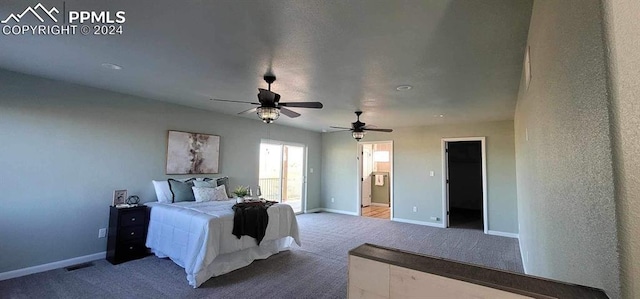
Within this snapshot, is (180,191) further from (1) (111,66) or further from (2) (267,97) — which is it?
(2) (267,97)

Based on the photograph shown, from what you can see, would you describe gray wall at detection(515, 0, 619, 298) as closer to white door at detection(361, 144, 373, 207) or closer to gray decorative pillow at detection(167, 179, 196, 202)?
gray decorative pillow at detection(167, 179, 196, 202)

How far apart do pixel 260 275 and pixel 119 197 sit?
2.49 meters

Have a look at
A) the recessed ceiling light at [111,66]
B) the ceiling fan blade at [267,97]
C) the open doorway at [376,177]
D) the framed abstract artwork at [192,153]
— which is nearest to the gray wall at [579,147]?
the ceiling fan blade at [267,97]

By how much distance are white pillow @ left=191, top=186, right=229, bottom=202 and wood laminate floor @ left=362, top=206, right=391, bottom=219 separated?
4.33 m

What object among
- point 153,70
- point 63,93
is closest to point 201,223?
point 153,70

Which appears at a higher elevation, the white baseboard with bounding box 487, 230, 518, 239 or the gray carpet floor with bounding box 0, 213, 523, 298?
the white baseboard with bounding box 487, 230, 518, 239

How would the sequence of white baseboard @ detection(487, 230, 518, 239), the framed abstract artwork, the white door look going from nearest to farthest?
1. the framed abstract artwork
2. white baseboard @ detection(487, 230, 518, 239)
3. the white door

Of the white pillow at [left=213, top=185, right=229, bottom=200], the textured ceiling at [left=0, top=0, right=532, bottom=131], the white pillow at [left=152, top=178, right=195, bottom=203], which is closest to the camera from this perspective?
the textured ceiling at [left=0, top=0, right=532, bottom=131]

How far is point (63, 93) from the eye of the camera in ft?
11.8

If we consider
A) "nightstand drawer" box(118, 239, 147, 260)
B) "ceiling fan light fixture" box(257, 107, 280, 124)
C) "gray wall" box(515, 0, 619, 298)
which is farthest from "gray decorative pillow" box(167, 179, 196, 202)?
"gray wall" box(515, 0, 619, 298)

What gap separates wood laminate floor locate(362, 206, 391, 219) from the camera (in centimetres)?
745

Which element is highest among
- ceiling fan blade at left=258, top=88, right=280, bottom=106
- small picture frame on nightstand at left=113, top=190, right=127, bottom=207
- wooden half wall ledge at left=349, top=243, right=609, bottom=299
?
ceiling fan blade at left=258, top=88, right=280, bottom=106

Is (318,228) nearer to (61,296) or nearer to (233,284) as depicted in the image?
(233,284)
